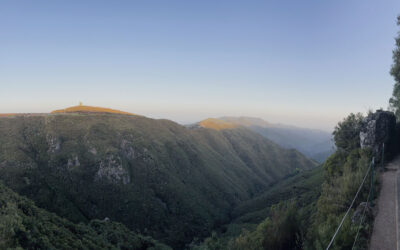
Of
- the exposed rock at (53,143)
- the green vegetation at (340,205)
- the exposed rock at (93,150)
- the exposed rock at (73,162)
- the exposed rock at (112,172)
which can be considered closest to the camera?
the green vegetation at (340,205)

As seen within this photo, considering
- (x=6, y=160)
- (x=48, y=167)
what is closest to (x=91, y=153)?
(x=48, y=167)

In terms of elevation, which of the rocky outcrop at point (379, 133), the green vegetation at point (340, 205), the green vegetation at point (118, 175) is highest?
the rocky outcrop at point (379, 133)

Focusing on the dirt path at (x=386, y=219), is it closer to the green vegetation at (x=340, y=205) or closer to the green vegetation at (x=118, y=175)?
the green vegetation at (x=340, y=205)

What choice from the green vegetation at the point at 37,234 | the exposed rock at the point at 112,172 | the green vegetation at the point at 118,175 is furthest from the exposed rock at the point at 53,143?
the green vegetation at the point at 37,234

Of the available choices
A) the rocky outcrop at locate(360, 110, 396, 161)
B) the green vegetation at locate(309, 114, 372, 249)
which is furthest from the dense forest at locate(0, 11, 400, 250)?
the rocky outcrop at locate(360, 110, 396, 161)

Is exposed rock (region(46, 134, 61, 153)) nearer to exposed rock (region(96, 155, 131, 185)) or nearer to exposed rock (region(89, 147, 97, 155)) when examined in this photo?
exposed rock (region(89, 147, 97, 155))

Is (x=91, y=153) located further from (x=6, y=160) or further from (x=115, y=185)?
(x=6, y=160)
